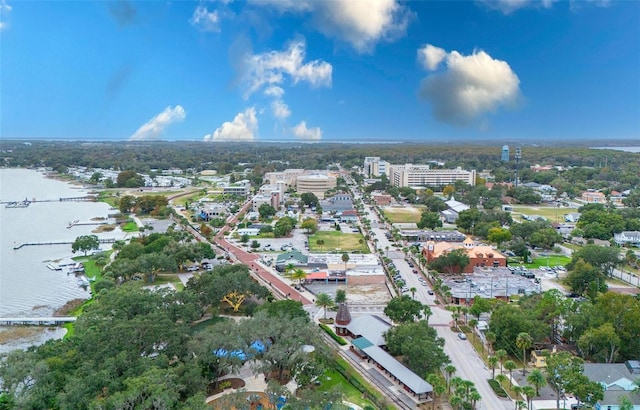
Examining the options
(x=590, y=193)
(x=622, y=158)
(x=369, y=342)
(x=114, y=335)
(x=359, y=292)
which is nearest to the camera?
(x=114, y=335)

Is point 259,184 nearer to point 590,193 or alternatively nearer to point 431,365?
point 590,193

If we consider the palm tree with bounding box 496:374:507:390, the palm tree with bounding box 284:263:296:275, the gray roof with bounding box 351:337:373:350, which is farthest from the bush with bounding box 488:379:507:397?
the palm tree with bounding box 284:263:296:275

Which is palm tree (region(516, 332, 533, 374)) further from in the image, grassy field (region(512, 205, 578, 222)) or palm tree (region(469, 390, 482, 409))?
grassy field (region(512, 205, 578, 222))

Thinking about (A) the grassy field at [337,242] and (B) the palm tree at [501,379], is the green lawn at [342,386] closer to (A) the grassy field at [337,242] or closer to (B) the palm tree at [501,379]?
(B) the palm tree at [501,379]

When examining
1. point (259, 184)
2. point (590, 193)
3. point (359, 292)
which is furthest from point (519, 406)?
point (259, 184)

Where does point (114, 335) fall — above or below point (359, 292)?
above

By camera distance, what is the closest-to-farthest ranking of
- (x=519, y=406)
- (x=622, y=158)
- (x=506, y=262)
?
(x=519, y=406), (x=506, y=262), (x=622, y=158)

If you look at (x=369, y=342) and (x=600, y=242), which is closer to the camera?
(x=369, y=342)

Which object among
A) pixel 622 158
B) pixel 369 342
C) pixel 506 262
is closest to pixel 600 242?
pixel 506 262
